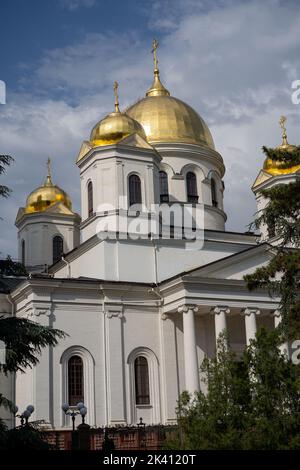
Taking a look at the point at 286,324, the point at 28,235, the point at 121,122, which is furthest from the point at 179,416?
the point at 28,235

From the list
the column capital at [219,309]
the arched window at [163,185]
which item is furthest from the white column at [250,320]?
the arched window at [163,185]

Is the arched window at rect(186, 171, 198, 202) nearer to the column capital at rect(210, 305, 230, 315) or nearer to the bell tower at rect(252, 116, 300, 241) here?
the bell tower at rect(252, 116, 300, 241)

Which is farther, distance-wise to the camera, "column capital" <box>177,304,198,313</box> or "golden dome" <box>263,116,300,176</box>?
"golden dome" <box>263,116,300,176</box>

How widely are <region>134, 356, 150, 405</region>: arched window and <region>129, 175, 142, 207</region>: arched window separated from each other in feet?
23.0

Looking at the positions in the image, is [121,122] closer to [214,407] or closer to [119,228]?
[119,228]

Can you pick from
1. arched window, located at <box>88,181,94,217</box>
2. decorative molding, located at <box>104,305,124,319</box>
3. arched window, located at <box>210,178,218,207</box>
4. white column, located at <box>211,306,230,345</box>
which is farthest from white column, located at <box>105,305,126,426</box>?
arched window, located at <box>210,178,218,207</box>

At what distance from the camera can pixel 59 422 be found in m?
28.2

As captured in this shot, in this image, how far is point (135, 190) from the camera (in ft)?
108

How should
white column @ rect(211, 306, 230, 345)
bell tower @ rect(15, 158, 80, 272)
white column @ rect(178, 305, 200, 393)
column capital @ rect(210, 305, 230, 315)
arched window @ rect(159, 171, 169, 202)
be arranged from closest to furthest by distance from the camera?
1. white column @ rect(178, 305, 200, 393)
2. white column @ rect(211, 306, 230, 345)
3. column capital @ rect(210, 305, 230, 315)
4. arched window @ rect(159, 171, 169, 202)
5. bell tower @ rect(15, 158, 80, 272)

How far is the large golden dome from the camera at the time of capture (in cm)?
3709

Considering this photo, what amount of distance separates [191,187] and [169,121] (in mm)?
3669

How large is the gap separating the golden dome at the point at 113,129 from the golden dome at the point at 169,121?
3536 mm

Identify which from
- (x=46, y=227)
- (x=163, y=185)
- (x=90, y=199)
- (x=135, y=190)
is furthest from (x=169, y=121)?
(x=46, y=227)
